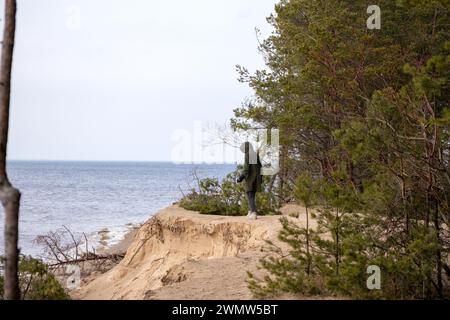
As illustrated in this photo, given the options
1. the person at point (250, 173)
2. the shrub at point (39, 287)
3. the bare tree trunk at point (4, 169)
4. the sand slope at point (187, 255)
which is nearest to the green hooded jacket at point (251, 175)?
the person at point (250, 173)

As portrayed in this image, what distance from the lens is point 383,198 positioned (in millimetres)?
9422

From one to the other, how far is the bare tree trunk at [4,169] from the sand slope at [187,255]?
2.70 meters

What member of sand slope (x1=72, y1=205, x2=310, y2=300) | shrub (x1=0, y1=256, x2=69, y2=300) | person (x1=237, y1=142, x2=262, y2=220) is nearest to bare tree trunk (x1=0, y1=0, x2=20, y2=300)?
shrub (x1=0, y1=256, x2=69, y2=300)

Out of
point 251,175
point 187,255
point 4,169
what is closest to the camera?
point 4,169

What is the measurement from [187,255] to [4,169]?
28.6 feet

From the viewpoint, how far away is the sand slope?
39.2 ft

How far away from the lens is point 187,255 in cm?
1664

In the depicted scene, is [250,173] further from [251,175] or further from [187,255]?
[187,255]

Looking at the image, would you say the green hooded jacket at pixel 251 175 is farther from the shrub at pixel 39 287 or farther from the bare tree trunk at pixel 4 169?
the bare tree trunk at pixel 4 169

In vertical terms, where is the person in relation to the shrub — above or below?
above

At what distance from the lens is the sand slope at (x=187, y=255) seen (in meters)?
11.9

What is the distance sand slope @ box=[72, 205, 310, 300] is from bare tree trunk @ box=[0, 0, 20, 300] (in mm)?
2700

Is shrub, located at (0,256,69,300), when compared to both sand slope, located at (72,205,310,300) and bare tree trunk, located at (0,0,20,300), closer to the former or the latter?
sand slope, located at (72,205,310,300)

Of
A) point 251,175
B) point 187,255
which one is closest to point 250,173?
point 251,175
